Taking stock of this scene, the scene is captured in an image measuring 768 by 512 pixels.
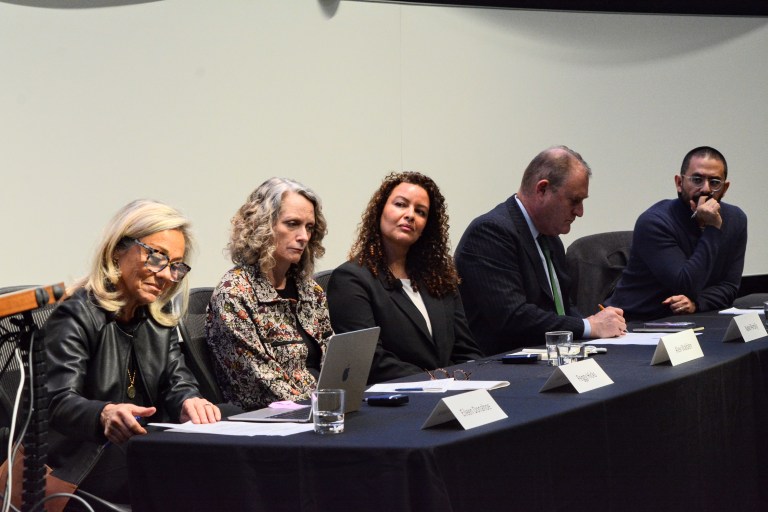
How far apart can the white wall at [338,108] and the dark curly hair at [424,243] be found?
1314mm

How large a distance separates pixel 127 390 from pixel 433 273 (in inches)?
52.6

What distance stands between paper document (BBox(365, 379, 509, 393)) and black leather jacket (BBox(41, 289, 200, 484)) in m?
0.47

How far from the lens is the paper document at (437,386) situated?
2480mm

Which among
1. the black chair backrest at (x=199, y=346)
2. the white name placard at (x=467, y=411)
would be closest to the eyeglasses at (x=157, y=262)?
the black chair backrest at (x=199, y=346)

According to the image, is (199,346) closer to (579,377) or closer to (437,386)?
(437,386)

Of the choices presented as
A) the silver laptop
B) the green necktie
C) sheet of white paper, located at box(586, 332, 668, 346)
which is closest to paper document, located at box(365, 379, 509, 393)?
the silver laptop

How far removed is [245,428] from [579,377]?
2.64 feet

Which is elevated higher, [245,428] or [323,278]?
[323,278]

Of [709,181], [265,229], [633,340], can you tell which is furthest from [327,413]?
[709,181]

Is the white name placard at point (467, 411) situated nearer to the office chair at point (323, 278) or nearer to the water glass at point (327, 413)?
the water glass at point (327, 413)

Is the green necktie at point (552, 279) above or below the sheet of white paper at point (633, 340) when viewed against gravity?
above

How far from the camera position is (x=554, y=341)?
2877 millimetres

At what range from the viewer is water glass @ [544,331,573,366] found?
2.85m

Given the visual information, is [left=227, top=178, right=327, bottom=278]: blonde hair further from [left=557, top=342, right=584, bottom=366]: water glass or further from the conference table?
[left=557, top=342, right=584, bottom=366]: water glass
